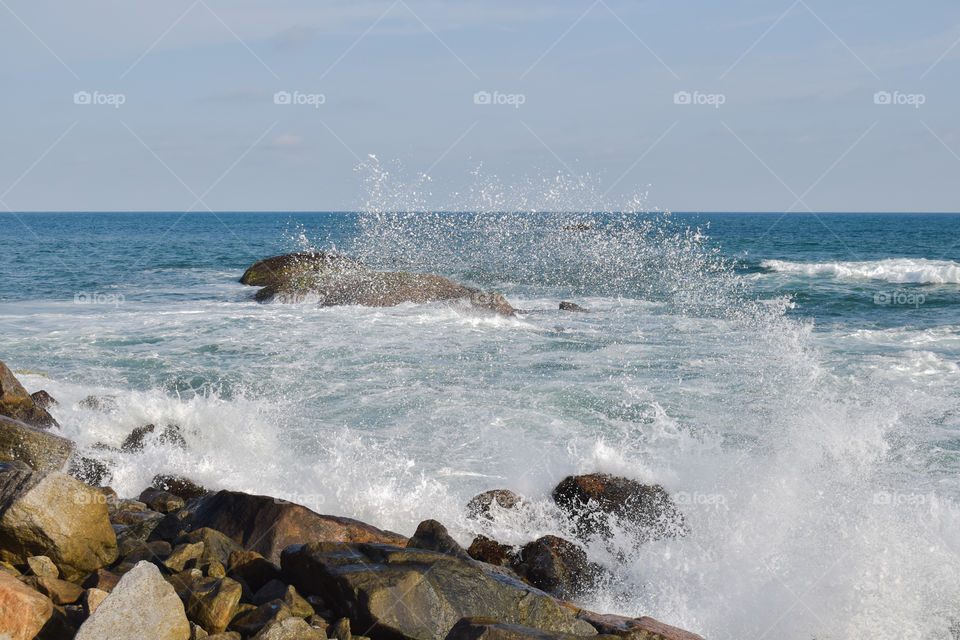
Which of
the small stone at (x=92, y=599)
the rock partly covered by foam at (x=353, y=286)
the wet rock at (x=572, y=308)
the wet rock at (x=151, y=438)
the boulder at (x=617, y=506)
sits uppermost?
the rock partly covered by foam at (x=353, y=286)

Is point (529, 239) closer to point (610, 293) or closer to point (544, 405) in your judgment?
point (610, 293)

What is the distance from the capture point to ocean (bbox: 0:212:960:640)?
21.4 feet

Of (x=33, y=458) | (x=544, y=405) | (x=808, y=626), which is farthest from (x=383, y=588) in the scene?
(x=544, y=405)

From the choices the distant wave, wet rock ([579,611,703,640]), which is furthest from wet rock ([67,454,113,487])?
the distant wave

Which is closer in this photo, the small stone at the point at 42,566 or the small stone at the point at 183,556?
the small stone at the point at 42,566

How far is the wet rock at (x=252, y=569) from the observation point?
16.0ft

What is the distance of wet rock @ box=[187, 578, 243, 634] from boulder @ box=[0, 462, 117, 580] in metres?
0.98

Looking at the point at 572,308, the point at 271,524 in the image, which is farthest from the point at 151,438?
the point at 572,308

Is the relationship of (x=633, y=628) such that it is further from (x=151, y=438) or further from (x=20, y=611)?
(x=151, y=438)

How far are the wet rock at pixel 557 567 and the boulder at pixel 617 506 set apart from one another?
54 cm

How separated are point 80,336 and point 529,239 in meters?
35.1

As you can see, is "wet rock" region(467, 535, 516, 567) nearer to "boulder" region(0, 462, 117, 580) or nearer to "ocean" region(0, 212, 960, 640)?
"ocean" region(0, 212, 960, 640)

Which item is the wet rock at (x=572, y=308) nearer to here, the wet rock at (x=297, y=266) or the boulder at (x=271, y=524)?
the wet rock at (x=297, y=266)

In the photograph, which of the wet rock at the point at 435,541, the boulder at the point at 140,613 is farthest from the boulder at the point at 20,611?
the wet rock at the point at 435,541
